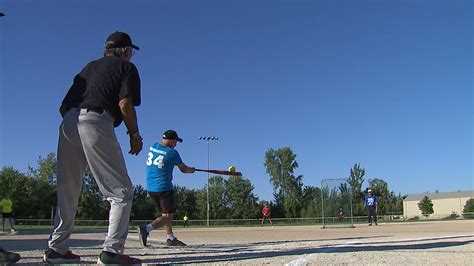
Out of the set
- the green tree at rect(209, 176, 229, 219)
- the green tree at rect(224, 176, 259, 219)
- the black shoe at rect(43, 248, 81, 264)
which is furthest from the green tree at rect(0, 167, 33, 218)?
the black shoe at rect(43, 248, 81, 264)

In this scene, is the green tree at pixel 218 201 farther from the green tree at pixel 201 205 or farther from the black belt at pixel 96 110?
the black belt at pixel 96 110

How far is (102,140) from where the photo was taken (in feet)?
13.5

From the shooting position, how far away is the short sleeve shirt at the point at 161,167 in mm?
8398

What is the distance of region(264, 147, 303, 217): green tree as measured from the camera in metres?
92.2

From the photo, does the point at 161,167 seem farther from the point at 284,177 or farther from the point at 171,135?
the point at 284,177

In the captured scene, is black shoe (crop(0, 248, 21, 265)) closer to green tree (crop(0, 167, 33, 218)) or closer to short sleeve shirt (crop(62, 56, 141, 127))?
short sleeve shirt (crop(62, 56, 141, 127))

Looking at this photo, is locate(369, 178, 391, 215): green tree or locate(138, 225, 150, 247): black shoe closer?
locate(138, 225, 150, 247): black shoe

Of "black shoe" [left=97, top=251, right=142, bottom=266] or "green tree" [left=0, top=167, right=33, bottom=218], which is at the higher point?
"green tree" [left=0, top=167, right=33, bottom=218]

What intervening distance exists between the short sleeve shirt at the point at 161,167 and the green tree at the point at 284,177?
84081 mm

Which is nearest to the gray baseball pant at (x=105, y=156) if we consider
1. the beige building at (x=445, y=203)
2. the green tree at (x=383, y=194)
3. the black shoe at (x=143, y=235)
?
the black shoe at (x=143, y=235)

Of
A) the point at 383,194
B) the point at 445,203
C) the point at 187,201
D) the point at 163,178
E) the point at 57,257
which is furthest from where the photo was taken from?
the point at 445,203

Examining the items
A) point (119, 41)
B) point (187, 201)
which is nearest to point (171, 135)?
point (119, 41)

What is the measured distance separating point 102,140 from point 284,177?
9055 cm

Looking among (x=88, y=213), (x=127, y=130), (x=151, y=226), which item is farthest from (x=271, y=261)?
(x=88, y=213)
